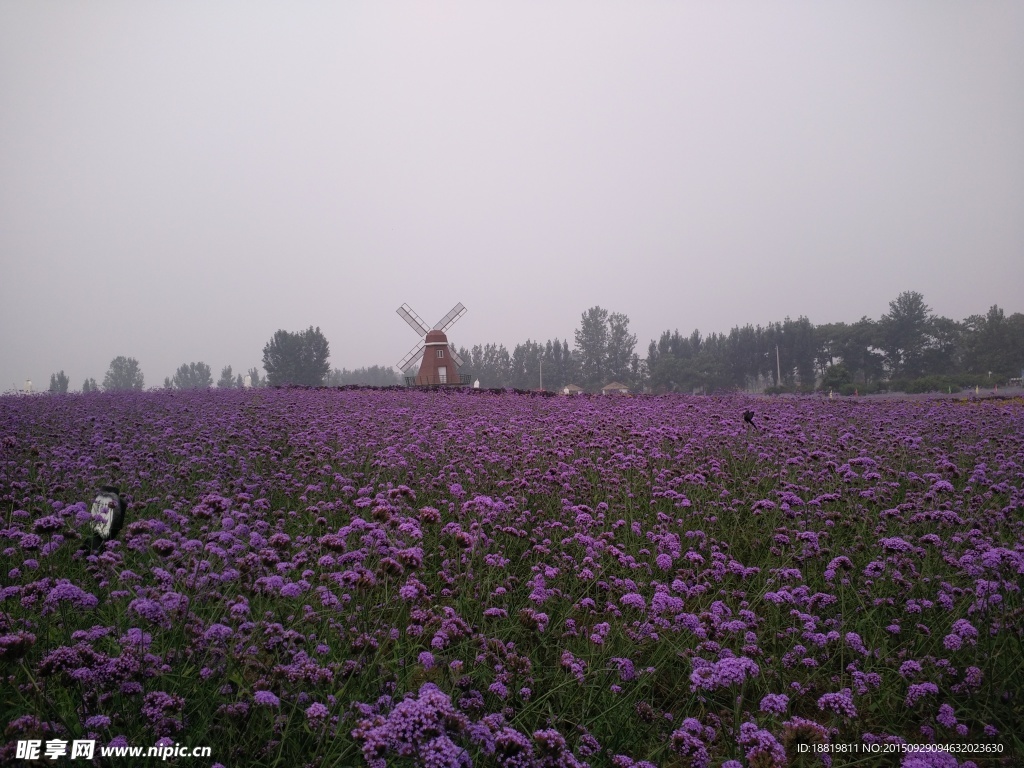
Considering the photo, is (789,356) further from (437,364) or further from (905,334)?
(437,364)

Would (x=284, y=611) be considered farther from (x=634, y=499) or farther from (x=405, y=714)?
(x=634, y=499)

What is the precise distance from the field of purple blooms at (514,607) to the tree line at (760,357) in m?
53.1

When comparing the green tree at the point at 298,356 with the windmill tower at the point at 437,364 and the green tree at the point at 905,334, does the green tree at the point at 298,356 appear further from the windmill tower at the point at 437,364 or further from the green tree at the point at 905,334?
the green tree at the point at 905,334

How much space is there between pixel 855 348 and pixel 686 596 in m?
83.1

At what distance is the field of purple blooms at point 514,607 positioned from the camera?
2176 millimetres

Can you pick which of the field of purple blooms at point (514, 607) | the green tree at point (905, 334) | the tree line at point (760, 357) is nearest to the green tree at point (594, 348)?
the tree line at point (760, 357)

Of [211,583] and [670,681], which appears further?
[670,681]

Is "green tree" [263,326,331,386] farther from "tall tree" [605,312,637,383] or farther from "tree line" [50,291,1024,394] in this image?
"tall tree" [605,312,637,383]

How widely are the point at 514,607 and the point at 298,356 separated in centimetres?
8179

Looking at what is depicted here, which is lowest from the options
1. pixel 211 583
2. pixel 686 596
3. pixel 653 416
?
pixel 686 596

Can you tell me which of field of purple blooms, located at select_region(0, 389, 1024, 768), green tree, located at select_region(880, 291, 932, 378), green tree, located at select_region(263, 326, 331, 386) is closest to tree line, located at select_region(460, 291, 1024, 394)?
green tree, located at select_region(880, 291, 932, 378)

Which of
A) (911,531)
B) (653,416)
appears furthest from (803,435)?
(911,531)

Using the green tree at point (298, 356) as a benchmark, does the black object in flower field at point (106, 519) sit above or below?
below

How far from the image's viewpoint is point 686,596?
369cm
